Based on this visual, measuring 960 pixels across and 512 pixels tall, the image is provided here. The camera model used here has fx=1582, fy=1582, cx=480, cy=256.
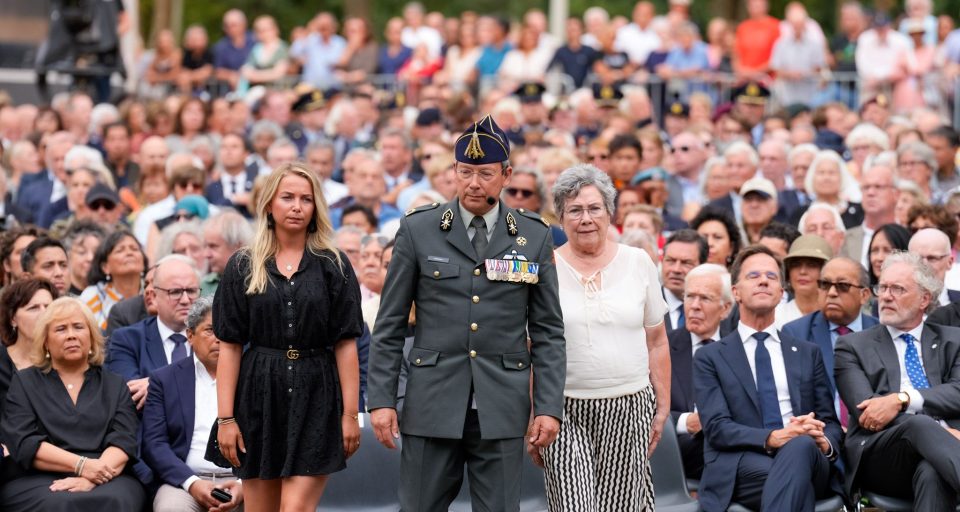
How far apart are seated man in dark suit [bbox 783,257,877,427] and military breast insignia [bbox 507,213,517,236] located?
2.84 metres

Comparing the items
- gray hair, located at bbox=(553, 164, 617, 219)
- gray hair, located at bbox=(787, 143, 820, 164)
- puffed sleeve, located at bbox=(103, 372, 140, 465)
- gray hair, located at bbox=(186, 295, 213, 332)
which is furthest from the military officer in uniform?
gray hair, located at bbox=(787, 143, 820, 164)

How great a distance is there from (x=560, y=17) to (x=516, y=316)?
16.0 metres

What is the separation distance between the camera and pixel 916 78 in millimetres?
16562

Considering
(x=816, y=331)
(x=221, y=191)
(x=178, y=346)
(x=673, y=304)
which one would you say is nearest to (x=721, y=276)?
(x=816, y=331)

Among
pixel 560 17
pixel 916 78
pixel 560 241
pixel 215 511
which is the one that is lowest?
pixel 215 511

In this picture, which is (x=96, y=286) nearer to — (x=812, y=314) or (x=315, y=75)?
(x=812, y=314)

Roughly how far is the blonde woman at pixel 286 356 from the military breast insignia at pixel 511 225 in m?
0.64

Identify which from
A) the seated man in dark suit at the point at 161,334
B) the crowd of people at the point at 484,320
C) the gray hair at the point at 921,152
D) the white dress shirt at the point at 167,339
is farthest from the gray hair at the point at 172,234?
the gray hair at the point at 921,152

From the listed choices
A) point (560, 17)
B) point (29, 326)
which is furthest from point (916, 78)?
point (29, 326)

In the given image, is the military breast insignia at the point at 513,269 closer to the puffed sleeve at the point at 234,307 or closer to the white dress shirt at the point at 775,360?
the puffed sleeve at the point at 234,307

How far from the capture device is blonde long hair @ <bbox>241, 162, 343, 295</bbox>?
5867mm

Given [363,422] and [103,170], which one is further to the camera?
[103,170]

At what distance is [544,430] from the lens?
5762 millimetres

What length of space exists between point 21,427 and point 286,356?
77.8 inches
